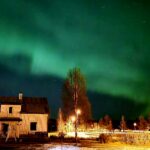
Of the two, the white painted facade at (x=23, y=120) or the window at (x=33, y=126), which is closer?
the white painted facade at (x=23, y=120)

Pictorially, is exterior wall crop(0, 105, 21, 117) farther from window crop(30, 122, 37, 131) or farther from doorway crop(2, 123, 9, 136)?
window crop(30, 122, 37, 131)

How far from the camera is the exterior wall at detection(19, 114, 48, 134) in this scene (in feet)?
184

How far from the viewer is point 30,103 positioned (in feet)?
196

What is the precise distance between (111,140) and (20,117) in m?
16.6

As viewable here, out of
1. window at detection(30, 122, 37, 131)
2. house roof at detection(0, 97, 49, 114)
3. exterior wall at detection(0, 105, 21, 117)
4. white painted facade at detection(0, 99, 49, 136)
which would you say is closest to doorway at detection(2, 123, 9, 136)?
A: white painted facade at detection(0, 99, 49, 136)

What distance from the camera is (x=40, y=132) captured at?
55625mm

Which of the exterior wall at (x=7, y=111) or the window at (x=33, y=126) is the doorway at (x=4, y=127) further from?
the window at (x=33, y=126)

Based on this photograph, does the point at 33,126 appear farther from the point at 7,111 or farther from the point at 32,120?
the point at 7,111

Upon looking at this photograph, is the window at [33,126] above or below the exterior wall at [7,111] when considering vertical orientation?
below

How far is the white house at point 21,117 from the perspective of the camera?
54.7 metres

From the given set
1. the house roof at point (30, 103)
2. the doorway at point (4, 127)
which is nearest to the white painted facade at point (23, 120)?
the doorway at point (4, 127)

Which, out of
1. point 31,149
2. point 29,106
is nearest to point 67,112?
point 29,106

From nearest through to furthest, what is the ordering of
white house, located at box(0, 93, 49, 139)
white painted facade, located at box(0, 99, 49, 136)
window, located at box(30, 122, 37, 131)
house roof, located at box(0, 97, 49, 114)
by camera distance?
white house, located at box(0, 93, 49, 139) → white painted facade, located at box(0, 99, 49, 136) → window, located at box(30, 122, 37, 131) → house roof, located at box(0, 97, 49, 114)

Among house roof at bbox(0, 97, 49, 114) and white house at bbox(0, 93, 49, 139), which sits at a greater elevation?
house roof at bbox(0, 97, 49, 114)
